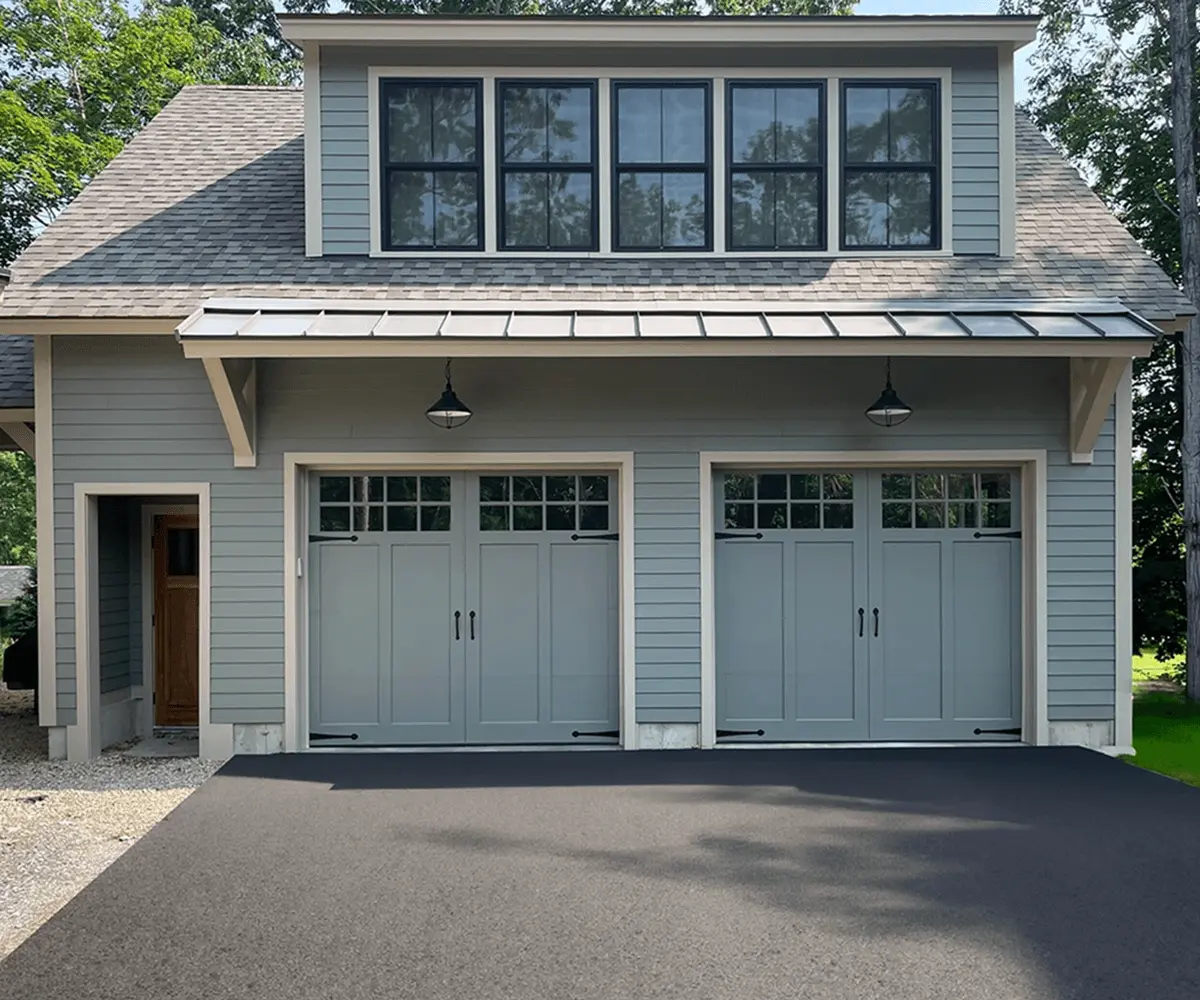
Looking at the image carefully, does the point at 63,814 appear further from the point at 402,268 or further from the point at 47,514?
the point at 402,268

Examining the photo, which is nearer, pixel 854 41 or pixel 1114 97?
pixel 854 41

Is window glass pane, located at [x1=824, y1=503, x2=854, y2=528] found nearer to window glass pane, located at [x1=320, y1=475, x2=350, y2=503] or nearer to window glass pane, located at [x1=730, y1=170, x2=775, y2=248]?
window glass pane, located at [x1=730, y1=170, x2=775, y2=248]

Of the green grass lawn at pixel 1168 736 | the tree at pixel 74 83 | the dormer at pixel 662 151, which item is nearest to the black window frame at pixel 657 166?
the dormer at pixel 662 151

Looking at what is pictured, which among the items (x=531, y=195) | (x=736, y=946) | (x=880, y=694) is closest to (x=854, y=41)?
(x=531, y=195)

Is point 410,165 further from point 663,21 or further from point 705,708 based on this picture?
point 705,708

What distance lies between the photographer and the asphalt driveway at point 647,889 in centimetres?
390

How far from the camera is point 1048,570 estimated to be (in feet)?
26.1

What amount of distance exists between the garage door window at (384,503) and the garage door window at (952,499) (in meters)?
3.41

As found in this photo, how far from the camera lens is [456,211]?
852cm

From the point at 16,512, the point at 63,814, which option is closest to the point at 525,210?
the point at 63,814

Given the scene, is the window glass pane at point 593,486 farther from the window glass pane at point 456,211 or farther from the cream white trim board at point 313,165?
the cream white trim board at point 313,165

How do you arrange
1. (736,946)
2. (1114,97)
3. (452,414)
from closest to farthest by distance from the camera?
(736,946) < (452,414) < (1114,97)

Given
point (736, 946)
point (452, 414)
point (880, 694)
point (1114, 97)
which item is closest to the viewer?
point (736, 946)

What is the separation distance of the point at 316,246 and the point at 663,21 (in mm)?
3192
